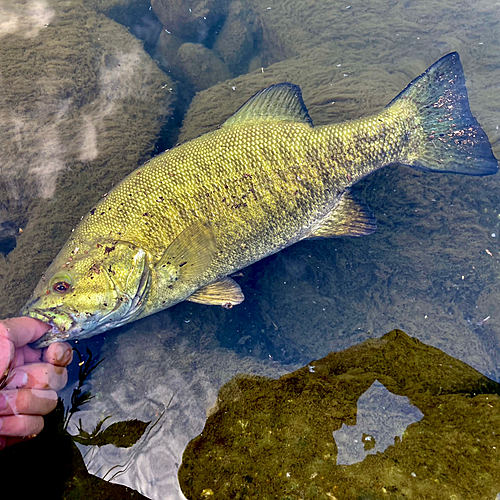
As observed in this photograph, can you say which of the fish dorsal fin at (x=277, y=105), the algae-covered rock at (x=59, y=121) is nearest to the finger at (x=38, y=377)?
the algae-covered rock at (x=59, y=121)

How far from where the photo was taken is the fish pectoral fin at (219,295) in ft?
11.1

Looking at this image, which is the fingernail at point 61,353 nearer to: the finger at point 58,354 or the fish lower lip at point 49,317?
the finger at point 58,354

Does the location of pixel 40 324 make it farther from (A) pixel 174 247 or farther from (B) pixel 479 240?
(B) pixel 479 240

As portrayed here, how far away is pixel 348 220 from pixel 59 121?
3.57 m

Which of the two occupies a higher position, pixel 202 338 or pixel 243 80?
pixel 243 80

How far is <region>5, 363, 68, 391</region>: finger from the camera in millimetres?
2529

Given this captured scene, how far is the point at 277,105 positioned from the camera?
3.32 meters

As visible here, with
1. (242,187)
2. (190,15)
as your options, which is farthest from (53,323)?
(190,15)

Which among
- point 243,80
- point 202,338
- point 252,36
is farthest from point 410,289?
point 252,36

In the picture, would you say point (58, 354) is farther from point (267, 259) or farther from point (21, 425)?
point (267, 259)

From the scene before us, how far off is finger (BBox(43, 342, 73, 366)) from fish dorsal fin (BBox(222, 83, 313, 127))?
8.56ft

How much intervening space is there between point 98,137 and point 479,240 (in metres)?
4.90

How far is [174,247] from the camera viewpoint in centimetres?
306

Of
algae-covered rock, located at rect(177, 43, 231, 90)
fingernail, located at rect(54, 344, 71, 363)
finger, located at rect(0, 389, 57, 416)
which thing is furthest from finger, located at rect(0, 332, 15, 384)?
algae-covered rock, located at rect(177, 43, 231, 90)
